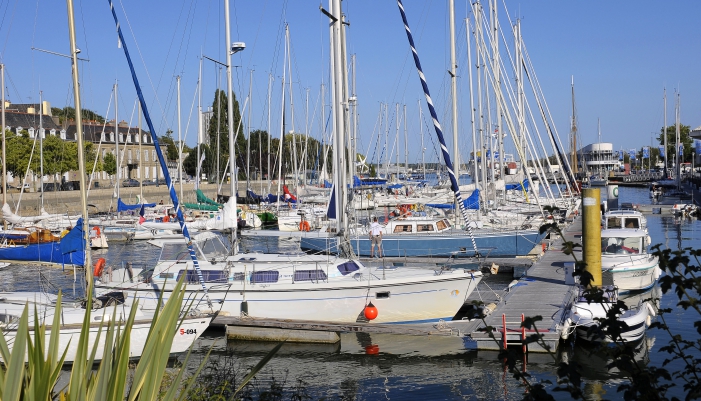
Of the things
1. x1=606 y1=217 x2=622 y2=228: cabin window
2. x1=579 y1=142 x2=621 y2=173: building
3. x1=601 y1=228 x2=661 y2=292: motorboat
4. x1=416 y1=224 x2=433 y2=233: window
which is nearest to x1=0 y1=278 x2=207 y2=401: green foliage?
x1=601 y1=228 x2=661 y2=292: motorboat

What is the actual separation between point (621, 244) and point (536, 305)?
6.69 meters

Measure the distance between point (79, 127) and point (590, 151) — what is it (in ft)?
509

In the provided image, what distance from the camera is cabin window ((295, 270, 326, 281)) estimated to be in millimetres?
19484

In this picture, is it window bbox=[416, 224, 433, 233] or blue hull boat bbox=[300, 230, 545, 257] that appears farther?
window bbox=[416, 224, 433, 233]

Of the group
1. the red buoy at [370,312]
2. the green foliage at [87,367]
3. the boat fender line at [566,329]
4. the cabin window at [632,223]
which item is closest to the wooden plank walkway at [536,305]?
the boat fender line at [566,329]

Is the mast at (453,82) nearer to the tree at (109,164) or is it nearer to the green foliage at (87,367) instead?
the green foliage at (87,367)

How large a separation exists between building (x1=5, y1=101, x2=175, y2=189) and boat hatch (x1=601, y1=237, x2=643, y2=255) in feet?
169

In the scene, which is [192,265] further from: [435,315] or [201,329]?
[435,315]

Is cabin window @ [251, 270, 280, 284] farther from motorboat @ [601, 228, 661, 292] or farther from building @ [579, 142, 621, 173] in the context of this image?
building @ [579, 142, 621, 173]

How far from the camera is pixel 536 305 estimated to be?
19594 millimetres

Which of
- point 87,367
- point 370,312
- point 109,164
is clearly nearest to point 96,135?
point 109,164

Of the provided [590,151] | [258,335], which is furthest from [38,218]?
[590,151]

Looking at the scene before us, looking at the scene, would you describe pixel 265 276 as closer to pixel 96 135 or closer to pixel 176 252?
pixel 176 252

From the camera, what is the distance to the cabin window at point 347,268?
64.8 feet
